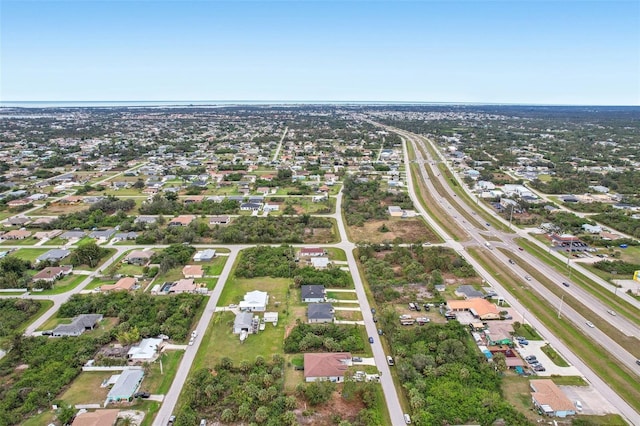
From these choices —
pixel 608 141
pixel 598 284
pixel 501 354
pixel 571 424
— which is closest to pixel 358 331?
pixel 501 354

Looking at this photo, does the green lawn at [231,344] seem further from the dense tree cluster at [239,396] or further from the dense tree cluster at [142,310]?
the dense tree cluster at [142,310]

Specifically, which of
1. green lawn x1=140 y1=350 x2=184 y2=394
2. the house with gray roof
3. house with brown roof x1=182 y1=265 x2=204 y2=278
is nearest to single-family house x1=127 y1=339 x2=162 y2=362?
green lawn x1=140 y1=350 x2=184 y2=394

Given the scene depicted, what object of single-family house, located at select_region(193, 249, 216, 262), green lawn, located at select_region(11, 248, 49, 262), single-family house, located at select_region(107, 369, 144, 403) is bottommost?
single-family house, located at select_region(107, 369, 144, 403)

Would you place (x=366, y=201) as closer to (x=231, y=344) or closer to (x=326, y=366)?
(x=231, y=344)

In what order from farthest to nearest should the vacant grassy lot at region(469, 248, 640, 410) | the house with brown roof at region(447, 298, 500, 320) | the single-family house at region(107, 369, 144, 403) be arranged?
the house with brown roof at region(447, 298, 500, 320) → the vacant grassy lot at region(469, 248, 640, 410) → the single-family house at region(107, 369, 144, 403)

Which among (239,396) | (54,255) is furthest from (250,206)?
(239,396)

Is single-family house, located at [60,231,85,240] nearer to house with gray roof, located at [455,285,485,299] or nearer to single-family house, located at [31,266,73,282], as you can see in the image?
single-family house, located at [31,266,73,282]

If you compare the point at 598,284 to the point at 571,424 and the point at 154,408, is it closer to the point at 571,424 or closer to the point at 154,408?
the point at 571,424
